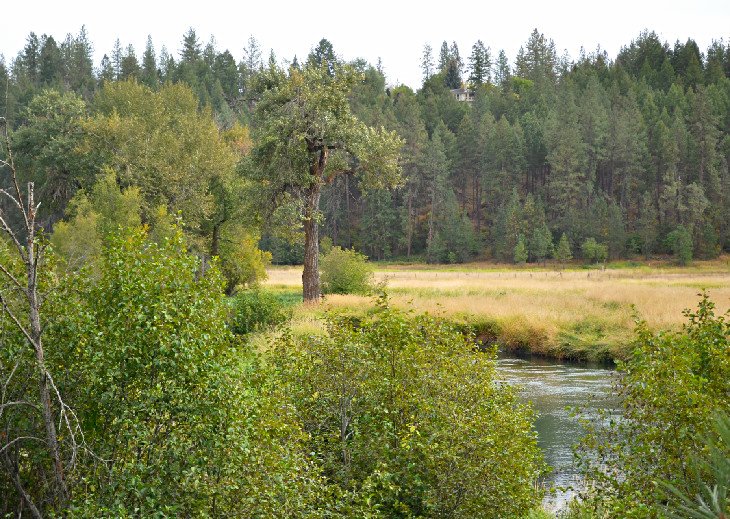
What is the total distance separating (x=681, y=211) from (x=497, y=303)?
55840 mm

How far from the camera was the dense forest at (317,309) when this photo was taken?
880 cm

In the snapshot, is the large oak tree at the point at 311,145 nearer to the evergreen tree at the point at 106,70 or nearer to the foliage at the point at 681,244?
the foliage at the point at 681,244

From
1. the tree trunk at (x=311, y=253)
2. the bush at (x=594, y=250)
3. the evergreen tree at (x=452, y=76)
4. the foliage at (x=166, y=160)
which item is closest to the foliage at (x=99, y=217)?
the foliage at (x=166, y=160)

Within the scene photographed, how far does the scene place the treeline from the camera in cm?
8912

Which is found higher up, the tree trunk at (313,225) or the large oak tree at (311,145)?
the large oak tree at (311,145)

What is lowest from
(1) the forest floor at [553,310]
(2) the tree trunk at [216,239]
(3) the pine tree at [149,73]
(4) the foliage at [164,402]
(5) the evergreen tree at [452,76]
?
(1) the forest floor at [553,310]

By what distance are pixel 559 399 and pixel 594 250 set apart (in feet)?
213

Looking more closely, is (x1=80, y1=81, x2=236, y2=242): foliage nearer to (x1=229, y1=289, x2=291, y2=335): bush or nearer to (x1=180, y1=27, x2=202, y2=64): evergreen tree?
(x1=229, y1=289, x2=291, y2=335): bush

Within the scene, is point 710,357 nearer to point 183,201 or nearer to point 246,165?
point 246,165

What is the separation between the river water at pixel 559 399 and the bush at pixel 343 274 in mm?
Result: 12780

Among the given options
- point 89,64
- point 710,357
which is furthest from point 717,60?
point 710,357

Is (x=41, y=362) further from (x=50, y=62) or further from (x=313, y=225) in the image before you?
(x=50, y=62)

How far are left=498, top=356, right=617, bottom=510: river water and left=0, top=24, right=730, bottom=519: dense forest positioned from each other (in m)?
0.72

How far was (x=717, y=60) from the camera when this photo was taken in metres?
122
